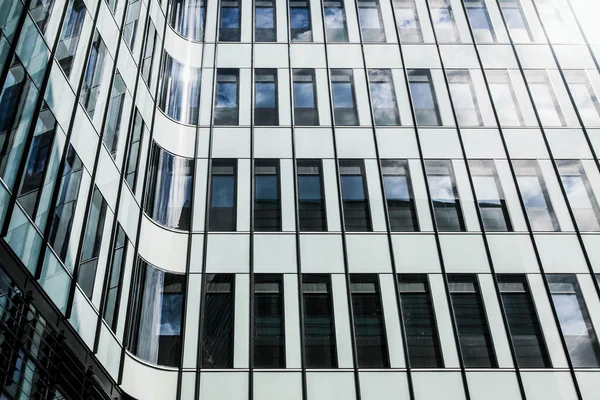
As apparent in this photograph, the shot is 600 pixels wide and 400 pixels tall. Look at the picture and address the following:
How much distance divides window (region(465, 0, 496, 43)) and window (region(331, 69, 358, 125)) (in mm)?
5800

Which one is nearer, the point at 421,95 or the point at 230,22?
the point at 421,95

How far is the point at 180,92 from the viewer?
22562 millimetres

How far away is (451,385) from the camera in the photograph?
56.6ft

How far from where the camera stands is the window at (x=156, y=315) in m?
17.0

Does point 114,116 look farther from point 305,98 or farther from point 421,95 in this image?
point 421,95

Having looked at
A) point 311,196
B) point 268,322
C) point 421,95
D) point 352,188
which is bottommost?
point 268,322

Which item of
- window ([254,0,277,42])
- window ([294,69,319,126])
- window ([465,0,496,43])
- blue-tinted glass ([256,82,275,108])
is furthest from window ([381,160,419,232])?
window ([254,0,277,42])

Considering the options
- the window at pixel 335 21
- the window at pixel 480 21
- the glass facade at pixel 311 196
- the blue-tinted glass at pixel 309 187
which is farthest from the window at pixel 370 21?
the blue-tinted glass at pixel 309 187

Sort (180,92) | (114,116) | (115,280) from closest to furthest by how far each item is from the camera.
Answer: (115,280)
(114,116)
(180,92)

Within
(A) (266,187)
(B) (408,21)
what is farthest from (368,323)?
→ (B) (408,21)

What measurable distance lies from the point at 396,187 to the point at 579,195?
21.0ft

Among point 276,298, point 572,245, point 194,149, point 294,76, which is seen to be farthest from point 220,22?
point 572,245

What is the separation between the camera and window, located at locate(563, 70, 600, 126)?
2228 centimetres

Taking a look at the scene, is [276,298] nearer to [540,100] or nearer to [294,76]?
[294,76]
